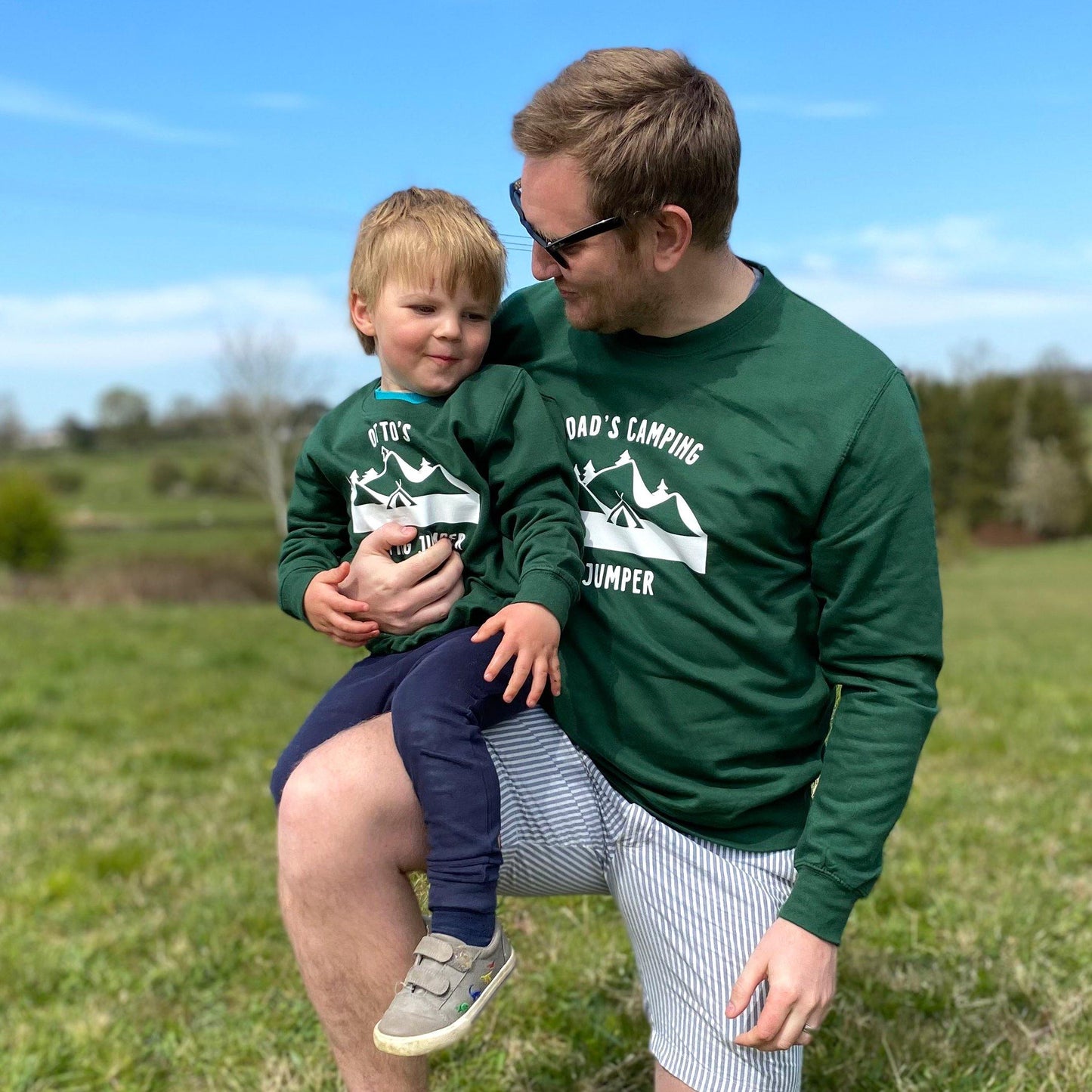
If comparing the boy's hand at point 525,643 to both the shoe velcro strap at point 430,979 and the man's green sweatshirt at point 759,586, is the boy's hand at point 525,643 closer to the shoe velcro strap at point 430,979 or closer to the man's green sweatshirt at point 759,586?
the man's green sweatshirt at point 759,586

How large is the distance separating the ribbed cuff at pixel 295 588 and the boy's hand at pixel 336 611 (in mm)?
43

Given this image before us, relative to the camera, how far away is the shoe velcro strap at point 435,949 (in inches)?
71.2

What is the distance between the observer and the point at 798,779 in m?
2.18

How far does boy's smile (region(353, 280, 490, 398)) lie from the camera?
7.16 feet

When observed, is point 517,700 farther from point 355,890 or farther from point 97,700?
point 97,700

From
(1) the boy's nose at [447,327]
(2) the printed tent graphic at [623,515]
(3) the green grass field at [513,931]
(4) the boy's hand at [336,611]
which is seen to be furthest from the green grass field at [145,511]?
(2) the printed tent graphic at [623,515]

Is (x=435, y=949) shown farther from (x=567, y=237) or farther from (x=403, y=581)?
(x=567, y=237)

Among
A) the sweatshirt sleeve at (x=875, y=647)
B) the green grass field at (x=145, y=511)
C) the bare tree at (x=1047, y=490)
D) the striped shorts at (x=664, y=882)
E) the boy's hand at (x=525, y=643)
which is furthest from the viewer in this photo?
the bare tree at (x=1047, y=490)

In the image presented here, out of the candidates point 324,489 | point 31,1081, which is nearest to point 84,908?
point 31,1081

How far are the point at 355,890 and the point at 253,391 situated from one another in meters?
49.1

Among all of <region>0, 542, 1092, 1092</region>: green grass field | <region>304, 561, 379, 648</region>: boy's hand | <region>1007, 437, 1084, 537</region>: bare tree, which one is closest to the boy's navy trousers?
<region>304, 561, 379, 648</region>: boy's hand

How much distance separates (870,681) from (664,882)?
0.53m

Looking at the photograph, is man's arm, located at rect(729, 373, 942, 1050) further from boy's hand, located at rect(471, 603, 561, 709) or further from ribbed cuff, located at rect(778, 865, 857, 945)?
boy's hand, located at rect(471, 603, 561, 709)

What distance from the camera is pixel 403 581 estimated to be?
2098mm
